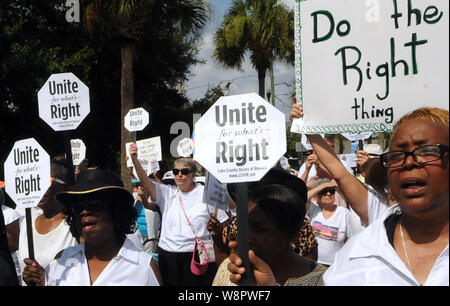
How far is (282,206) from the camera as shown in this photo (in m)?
2.87

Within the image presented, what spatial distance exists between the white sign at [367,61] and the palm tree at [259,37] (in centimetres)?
1752

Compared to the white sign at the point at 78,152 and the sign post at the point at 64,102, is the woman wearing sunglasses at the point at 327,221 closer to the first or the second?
the sign post at the point at 64,102

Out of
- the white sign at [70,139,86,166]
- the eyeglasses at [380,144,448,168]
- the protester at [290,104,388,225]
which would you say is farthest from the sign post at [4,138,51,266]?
the white sign at [70,139,86,166]

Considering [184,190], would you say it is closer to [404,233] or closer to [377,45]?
[377,45]

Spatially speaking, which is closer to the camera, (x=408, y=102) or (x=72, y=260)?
(x=408, y=102)

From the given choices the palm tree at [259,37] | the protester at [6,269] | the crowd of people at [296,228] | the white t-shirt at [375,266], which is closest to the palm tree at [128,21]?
the palm tree at [259,37]

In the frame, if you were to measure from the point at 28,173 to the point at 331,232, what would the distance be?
257 cm

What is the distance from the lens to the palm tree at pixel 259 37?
68.3 ft

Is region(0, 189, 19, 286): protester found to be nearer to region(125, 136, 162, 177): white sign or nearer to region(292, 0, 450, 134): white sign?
region(292, 0, 450, 134): white sign

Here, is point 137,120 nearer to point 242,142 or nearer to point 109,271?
point 109,271

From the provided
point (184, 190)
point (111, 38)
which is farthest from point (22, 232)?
point (111, 38)

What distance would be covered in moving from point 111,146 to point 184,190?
15796mm

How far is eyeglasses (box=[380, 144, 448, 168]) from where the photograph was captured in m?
1.99

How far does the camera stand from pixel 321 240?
497 centimetres
